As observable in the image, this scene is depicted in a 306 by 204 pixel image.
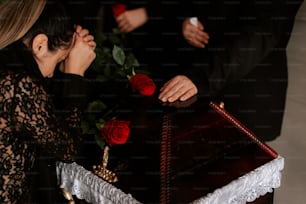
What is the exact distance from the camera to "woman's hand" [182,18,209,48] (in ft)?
4.95

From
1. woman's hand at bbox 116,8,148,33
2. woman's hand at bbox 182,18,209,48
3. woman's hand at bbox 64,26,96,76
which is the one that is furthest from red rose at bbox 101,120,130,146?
woman's hand at bbox 116,8,148,33

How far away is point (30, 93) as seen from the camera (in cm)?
113

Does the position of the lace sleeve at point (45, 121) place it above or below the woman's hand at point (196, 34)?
below

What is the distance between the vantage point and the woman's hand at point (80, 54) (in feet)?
4.30

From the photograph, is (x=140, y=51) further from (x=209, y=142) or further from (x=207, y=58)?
(x=209, y=142)

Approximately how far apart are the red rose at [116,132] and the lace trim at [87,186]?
0.10m

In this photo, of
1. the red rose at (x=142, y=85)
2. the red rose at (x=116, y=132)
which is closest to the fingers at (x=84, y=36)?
the red rose at (x=142, y=85)

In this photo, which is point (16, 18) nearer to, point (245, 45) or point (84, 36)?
point (84, 36)

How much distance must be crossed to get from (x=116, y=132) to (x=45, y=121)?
0.15m

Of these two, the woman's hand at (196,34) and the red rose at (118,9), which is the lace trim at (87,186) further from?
the red rose at (118,9)

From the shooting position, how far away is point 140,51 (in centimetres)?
171

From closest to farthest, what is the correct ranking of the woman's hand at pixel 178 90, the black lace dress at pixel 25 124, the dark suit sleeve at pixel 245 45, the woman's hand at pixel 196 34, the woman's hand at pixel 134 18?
1. the black lace dress at pixel 25 124
2. the woman's hand at pixel 178 90
3. the dark suit sleeve at pixel 245 45
4. the woman's hand at pixel 196 34
5. the woman's hand at pixel 134 18

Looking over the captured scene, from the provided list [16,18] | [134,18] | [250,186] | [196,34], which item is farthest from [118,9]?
[250,186]

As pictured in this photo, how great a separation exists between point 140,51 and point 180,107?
538 millimetres
